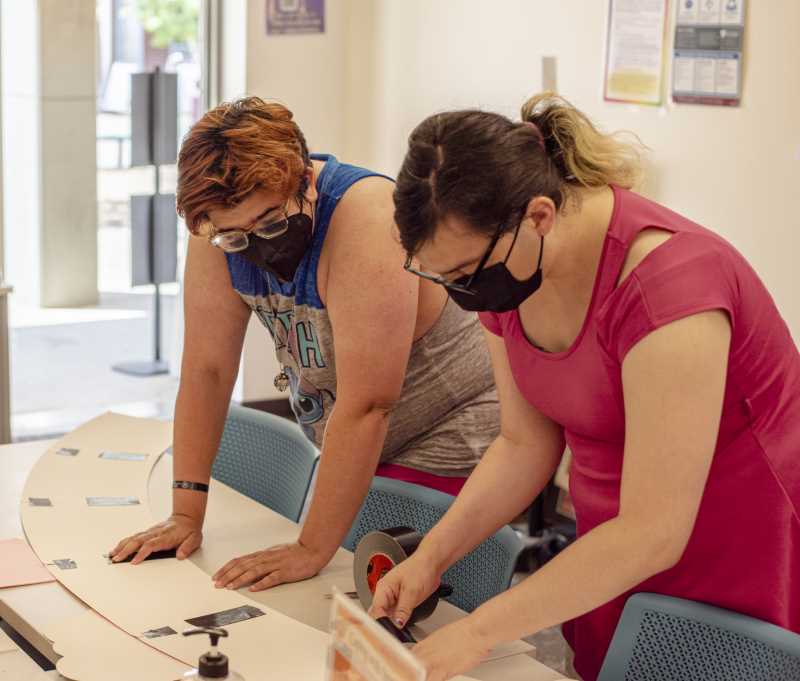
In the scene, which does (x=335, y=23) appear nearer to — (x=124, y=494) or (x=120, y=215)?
(x=120, y=215)

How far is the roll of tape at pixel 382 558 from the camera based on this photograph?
1726 millimetres

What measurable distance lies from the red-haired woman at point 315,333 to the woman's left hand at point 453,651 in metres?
0.50

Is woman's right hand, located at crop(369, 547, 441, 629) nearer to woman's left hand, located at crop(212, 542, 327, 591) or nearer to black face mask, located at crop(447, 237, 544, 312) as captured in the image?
woman's left hand, located at crop(212, 542, 327, 591)

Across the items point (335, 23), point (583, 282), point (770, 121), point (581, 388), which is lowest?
point (581, 388)

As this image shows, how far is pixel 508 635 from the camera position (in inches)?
56.2

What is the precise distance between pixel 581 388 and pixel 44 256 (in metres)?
3.63

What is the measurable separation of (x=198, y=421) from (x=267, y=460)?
1.45 feet

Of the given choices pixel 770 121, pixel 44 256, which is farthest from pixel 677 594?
pixel 44 256

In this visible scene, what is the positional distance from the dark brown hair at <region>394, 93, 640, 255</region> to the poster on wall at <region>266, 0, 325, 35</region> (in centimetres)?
357

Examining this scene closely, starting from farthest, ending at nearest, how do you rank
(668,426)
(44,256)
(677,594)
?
(44,256) < (677,594) < (668,426)

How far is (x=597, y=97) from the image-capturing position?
3889mm

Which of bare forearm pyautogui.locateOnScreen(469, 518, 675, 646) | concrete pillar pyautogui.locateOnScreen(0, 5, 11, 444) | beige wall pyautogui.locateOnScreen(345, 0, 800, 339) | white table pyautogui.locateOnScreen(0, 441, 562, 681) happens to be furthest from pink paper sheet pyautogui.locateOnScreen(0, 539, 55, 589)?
concrete pillar pyautogui.locateOnScreen(0, 5, 11, 444)

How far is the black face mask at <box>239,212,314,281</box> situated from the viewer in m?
1.84

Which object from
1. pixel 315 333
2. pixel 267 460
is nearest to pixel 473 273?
pixel 315 333
